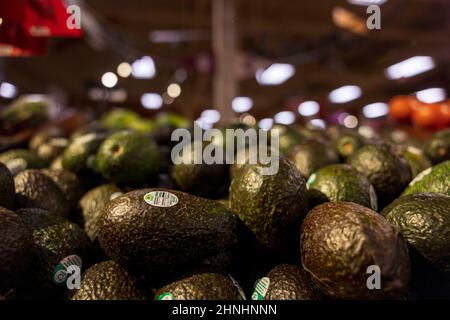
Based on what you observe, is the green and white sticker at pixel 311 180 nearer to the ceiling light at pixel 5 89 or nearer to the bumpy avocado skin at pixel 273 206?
the bumpy avocado skin at pixel 273 206

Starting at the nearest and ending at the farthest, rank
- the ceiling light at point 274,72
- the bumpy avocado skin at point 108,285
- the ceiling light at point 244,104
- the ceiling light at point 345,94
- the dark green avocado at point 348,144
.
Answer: the bumpy avocado skin at point 108,285
the dark green avocado at point 348,144
the ceiling light at point 274,72
the ceiling light at point 345,94
the ceiling light at point 244,104

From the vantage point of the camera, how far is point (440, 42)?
6.62m

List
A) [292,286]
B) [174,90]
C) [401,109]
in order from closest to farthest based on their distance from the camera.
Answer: [292,286], [401,109], [174,90]

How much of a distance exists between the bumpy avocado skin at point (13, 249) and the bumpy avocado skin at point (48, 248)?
0.05 m

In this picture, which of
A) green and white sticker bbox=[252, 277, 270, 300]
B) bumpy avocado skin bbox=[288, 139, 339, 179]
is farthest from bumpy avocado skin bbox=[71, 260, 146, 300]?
bumpy avocado skin bbox=[288, 139, 339, 179]

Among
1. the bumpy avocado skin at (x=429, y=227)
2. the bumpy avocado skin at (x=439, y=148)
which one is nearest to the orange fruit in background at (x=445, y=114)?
the bumpy avocado skin at (x=439, y=148)

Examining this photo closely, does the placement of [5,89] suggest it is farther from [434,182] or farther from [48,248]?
[434,182]

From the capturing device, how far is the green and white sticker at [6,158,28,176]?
65.8 inches

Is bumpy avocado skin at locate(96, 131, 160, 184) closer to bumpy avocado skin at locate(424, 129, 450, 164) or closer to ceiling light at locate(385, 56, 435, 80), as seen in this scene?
bumpy avocado skin at locate(424, 129, 450, 164)

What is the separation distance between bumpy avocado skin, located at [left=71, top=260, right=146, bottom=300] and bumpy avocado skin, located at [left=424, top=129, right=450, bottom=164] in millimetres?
1515

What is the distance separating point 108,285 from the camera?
3.40 feet

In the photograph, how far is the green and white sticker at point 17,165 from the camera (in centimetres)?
167

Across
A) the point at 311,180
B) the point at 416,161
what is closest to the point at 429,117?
the point at 416,161

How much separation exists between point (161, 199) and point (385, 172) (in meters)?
0.85
